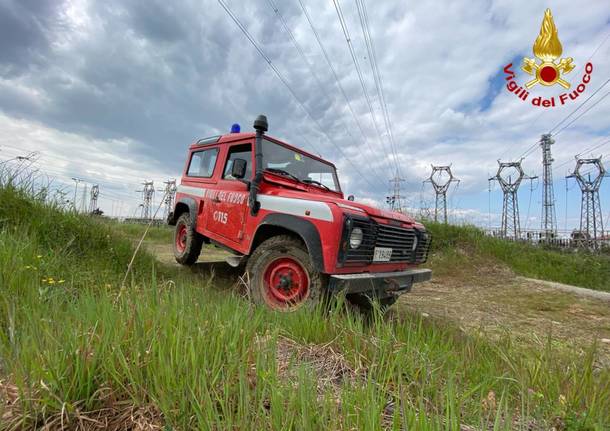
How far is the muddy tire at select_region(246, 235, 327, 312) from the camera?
10.2 feet

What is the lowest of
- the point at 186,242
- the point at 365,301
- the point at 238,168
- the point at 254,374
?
the point at 365,301

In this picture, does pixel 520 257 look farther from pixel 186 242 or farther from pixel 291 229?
pixel 186 242

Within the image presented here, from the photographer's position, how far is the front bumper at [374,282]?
2775mm

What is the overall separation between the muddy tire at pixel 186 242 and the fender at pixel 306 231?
212cm

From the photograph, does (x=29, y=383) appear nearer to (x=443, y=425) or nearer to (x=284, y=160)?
(x=443, y=425)

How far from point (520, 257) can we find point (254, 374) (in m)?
7.94

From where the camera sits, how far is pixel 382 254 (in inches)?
134

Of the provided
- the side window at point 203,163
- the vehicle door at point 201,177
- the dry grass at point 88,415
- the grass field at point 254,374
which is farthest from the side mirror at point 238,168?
the dry grass at point 88,415

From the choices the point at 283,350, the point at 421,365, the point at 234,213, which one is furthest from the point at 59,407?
the point at 234,213

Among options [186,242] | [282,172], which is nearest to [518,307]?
[282,172]

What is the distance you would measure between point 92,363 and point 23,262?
2.05 m

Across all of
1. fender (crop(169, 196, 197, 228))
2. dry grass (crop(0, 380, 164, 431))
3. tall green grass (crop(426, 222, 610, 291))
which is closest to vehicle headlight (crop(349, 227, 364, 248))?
dry grass (crop(0, 380, 164, 431))

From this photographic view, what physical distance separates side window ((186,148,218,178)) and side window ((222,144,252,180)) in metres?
0.38

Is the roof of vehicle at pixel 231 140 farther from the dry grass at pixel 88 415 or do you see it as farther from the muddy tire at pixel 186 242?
the dry grass at pixel 88 415
